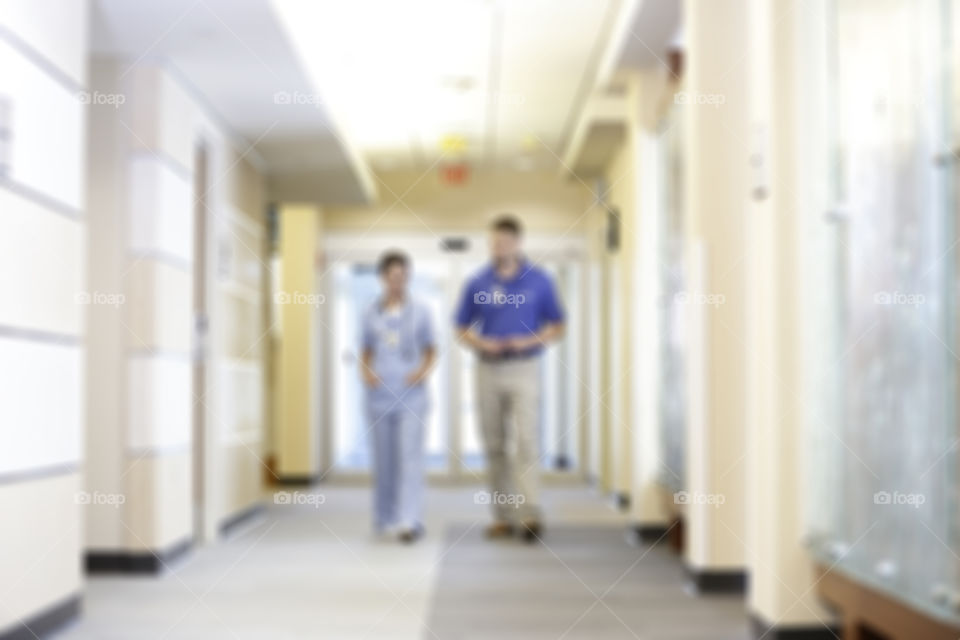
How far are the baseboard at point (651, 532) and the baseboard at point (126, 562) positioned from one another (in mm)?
2068

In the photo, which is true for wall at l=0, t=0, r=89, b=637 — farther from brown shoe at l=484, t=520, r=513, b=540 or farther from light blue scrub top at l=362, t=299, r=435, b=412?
brown shoe at l=484, t=520, r=513, b=540

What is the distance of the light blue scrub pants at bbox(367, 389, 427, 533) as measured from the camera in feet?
16.4

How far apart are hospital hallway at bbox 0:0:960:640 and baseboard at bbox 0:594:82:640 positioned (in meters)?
0.01

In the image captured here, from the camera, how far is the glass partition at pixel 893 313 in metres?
2.09

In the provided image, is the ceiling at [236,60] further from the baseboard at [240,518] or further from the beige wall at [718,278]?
the baseboard at [240,518]

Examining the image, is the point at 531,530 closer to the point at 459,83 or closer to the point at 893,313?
the point at 459,83

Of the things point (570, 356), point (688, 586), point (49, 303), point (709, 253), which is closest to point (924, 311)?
point (709, 253)

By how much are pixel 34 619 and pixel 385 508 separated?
242 cm

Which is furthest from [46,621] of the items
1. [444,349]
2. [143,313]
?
[444,349]

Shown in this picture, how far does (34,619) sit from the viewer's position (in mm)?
2895

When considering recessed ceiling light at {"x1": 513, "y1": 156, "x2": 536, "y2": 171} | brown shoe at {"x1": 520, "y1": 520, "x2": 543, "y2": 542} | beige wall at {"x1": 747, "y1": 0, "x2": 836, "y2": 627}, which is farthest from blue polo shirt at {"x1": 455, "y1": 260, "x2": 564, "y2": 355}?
recessed ceiling light at {"x1": 513, "y1": 156, "x2": 536, "y2": 171}

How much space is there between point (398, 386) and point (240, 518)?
1.35 meters

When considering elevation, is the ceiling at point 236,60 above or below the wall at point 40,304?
above

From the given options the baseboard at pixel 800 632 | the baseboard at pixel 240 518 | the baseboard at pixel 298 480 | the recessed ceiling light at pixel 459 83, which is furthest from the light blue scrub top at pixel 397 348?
the baseboard at pixel 298 480
